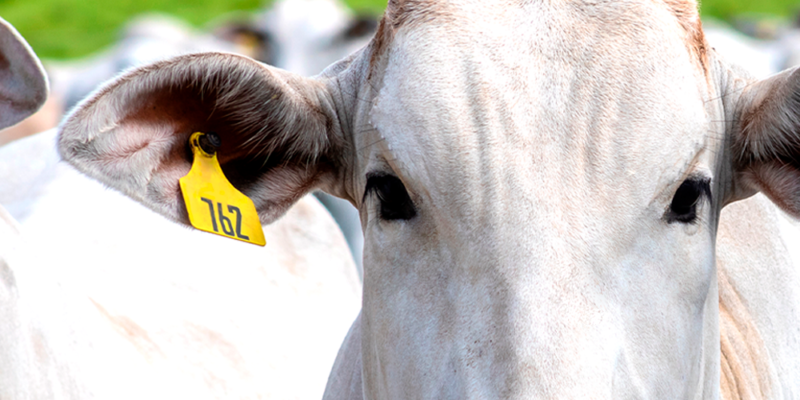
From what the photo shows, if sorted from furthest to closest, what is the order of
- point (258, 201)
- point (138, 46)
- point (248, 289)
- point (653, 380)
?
1. point (138, 46)
2. point (248, 289)
3. point (258, 201)
4. point (653, 380)

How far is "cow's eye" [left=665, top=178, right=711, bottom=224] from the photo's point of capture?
2.13 meters

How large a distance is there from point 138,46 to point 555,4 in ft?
42.3

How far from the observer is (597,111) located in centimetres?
205

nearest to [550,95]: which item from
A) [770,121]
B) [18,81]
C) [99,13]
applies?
[770,121]

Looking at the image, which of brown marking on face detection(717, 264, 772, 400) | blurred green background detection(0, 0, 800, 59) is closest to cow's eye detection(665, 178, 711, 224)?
brown marking on face detection(717, 264, 772, 400)

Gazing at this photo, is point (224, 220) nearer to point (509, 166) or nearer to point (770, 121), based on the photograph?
point (509, 166)

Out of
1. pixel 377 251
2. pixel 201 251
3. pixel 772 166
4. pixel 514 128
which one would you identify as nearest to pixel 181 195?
pixel 377 251

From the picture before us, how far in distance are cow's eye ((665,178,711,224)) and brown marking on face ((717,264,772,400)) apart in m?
0.80

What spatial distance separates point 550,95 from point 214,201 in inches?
34.1

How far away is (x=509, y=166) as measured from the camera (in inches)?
79.4

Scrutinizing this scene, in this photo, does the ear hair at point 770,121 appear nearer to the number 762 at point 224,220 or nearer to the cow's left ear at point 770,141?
the cow's left ear at point 770,141

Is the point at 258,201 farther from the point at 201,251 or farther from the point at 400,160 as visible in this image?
the point at 201,251

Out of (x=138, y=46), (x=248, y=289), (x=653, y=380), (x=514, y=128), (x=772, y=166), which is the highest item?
(x=514, y=128)

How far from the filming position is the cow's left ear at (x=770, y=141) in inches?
89.5
